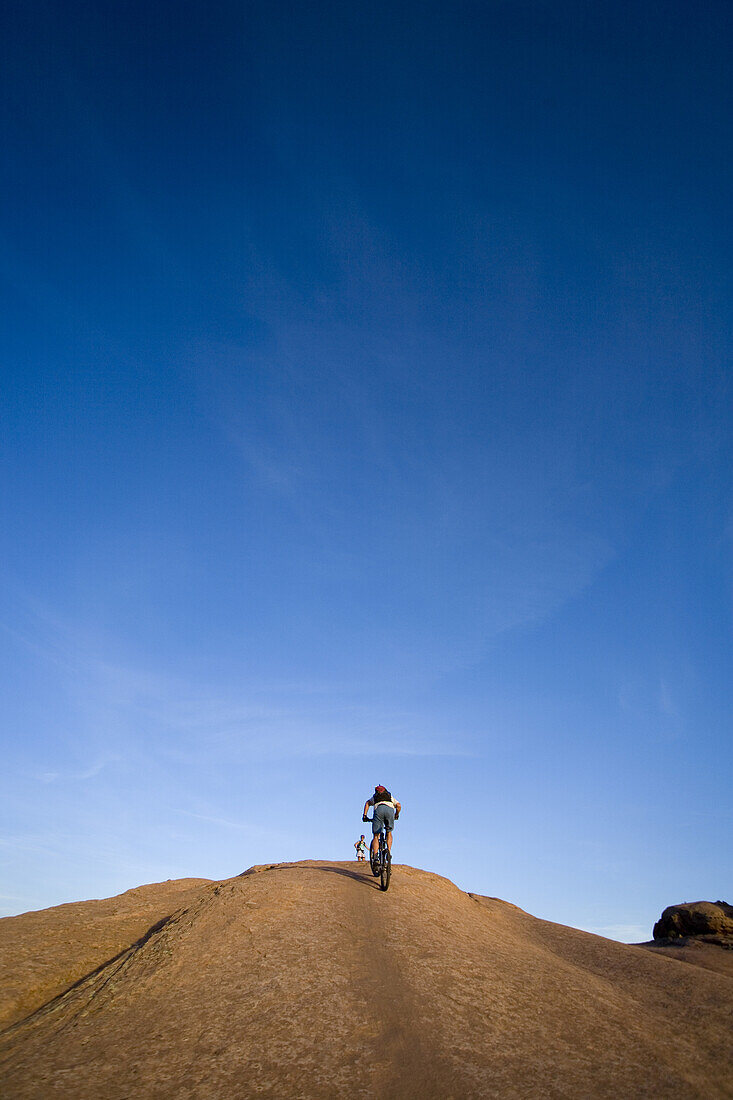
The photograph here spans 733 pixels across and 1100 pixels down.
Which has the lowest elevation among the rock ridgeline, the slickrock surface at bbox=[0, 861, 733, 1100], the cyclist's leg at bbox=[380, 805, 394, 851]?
the slickrock surface at bbox=[0, 861, 733, 1100]

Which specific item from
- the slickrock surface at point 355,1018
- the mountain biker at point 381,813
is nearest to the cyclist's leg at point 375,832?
the mountain biker at point 381,813

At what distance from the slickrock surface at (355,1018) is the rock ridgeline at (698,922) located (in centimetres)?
1056

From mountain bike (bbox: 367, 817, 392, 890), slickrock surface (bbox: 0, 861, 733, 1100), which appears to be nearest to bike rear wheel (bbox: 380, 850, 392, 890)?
mountain bike (bbox: 367, 817, 392, 890)

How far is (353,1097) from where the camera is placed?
8047 millimetres

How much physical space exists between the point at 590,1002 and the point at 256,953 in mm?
6854

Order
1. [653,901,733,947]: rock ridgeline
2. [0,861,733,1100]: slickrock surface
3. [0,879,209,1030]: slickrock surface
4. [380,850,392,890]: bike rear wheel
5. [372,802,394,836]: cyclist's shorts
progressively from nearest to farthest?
1. [0,861,733,1100]: slickrock surface
2. [0,879,209,1030]: slickrock surface
3. [380,850,392,890]: bike rear wheel
4. [372,802,394,836]: cyclist's shorts
5. [653,901,733,947]: rock ridgeline

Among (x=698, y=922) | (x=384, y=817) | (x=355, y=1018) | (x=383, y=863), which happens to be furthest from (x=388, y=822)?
(x=698, y=922)

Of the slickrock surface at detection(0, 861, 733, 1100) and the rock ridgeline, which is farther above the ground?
the rock ridgeline

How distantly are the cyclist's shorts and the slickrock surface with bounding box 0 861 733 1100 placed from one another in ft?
8.81

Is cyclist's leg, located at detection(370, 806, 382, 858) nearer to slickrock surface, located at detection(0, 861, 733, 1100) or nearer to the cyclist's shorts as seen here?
the cyclist's shorts

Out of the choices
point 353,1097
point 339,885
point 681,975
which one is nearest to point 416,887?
point 339,885

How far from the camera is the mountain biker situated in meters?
19.2

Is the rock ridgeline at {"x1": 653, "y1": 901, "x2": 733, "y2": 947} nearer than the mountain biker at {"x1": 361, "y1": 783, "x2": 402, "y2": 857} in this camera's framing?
No

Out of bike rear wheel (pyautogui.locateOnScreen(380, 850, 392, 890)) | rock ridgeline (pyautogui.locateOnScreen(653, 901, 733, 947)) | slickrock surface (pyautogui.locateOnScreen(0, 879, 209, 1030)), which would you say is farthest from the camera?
rock ridgeline (pyautogui.locateOnScreen(653, 901, 733, 947))
